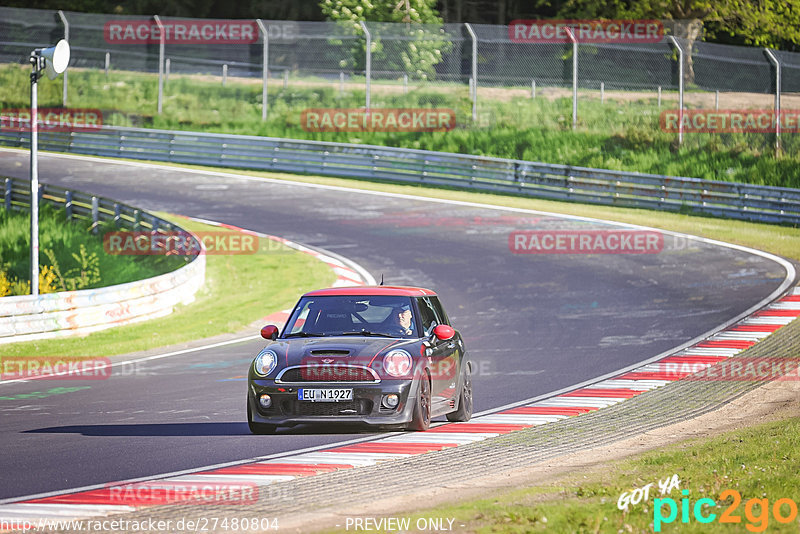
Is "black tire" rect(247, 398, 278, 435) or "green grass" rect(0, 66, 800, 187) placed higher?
"green grass" rect(0, 66, 800, 187)

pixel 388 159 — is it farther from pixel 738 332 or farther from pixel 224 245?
pixel 738 332

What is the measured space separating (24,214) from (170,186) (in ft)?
17.1

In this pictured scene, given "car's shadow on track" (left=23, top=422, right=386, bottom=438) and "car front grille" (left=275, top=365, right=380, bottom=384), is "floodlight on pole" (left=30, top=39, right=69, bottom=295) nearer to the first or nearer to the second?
"car's shadow on track" (left=23, top=422, right=386, bottom=438)

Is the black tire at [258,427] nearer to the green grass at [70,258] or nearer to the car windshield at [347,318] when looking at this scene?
the car windshield at [347,318]

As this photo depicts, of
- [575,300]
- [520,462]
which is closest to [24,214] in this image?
[575,300]

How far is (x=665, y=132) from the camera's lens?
35.7 meters

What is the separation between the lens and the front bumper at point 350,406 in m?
9.75

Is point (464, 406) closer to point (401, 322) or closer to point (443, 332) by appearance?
point (443, 332)

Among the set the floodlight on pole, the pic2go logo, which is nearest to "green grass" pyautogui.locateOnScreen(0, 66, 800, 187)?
the floodlight on pole

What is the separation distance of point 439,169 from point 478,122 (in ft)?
13.8

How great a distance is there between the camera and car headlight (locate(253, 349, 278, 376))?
32.8 feet

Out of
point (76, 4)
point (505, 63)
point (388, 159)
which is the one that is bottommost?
point (388, 159)

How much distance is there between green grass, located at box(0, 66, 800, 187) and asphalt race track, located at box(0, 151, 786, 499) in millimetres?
5653

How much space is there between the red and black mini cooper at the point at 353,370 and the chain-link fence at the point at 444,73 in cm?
2392
